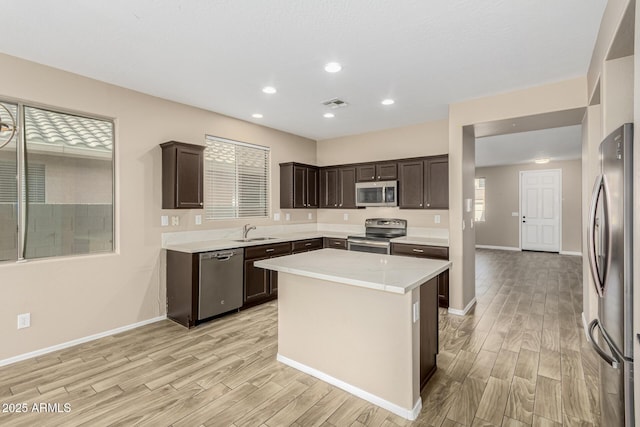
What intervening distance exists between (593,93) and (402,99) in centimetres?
181

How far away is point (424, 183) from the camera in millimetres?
4648

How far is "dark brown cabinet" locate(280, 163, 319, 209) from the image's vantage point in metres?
5.41

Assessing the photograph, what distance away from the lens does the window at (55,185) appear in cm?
287

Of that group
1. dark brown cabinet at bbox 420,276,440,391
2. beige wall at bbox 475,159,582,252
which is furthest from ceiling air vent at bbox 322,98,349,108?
beige wall at bbox 475,159,582,252

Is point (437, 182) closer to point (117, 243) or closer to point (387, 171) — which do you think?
point (387, 171)

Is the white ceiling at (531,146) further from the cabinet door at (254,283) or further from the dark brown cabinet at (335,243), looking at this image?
the cabinet door at (254,283)

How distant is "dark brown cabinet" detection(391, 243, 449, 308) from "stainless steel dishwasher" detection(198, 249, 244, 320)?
2183 mm

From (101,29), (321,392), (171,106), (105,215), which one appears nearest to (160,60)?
(101,29)

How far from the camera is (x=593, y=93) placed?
2.84m

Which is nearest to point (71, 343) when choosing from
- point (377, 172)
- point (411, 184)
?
point (377, 172)

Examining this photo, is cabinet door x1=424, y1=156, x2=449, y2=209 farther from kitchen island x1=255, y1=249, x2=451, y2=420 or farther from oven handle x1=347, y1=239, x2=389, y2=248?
kitchen island x1=255, y1=249, x2=451, y2=420

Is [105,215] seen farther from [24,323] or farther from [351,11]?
[351,11]

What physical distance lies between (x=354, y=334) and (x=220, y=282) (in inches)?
82.4

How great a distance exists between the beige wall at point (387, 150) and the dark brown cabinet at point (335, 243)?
68 cm
